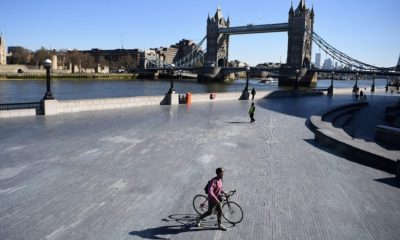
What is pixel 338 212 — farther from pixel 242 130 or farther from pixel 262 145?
pixel 242 130

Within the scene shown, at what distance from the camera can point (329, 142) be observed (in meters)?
13.7

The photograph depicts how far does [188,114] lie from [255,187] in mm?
12932

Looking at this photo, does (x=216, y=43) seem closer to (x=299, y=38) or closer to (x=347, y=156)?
(x=299, y=38)

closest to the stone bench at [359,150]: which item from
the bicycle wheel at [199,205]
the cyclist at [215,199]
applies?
the bicycle wheel at [199,205]

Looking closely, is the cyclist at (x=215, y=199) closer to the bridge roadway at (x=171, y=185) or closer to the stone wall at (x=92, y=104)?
the bridge roadway at (x=171, y=185)

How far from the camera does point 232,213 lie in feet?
23.8

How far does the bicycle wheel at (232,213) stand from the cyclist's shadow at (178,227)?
0.29 metres

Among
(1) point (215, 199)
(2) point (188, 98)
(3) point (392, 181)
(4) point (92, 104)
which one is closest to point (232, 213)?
(1) point (215, 199)

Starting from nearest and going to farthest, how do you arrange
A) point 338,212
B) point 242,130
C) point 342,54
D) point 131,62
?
point 338,212, point 242,130, point 342,54, point 131,62

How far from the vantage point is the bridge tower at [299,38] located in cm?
12519

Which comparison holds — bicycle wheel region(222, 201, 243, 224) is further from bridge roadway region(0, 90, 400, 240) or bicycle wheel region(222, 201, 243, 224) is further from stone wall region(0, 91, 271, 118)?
stone wall region(0, 91, 271, 118)

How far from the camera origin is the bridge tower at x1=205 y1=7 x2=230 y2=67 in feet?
509

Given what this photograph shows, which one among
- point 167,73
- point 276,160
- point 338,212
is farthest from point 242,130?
point 167,73

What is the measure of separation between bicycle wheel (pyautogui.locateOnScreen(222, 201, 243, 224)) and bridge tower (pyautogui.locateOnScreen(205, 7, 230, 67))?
485ft
